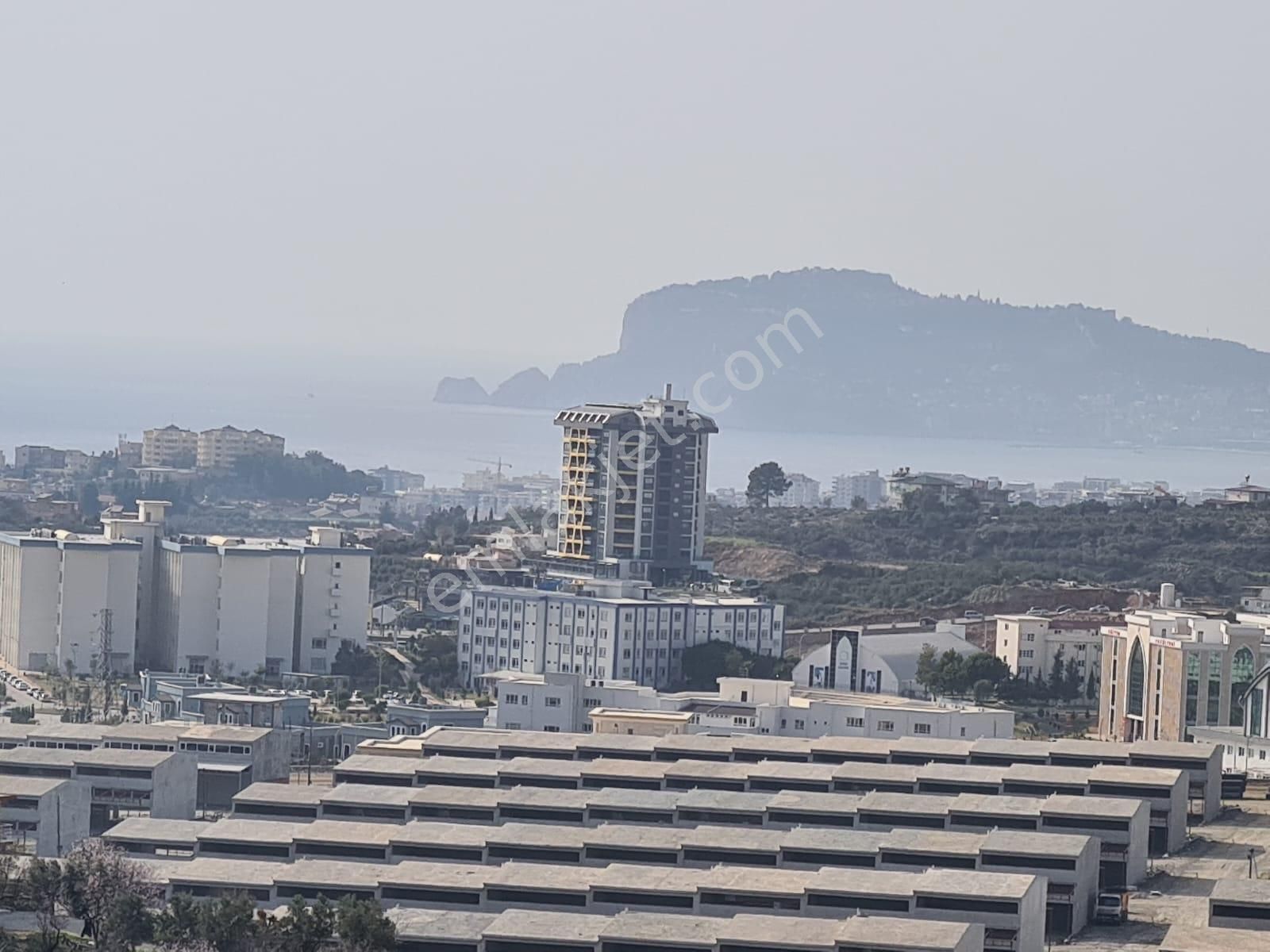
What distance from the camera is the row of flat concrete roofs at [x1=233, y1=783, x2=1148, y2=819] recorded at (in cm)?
3291

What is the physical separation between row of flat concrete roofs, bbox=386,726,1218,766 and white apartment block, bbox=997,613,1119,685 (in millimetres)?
10597

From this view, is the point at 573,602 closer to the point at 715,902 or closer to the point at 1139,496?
the point at 715,902

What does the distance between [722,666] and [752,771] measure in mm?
11884

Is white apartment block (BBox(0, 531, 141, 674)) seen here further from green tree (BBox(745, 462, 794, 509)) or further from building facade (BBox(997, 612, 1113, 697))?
green tree (BBox(745, 462, 794, 509))

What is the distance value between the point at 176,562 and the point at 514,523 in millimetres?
26511

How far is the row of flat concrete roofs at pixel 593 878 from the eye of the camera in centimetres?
2833

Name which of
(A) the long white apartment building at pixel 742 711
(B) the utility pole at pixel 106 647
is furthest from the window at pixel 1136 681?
(B) the utility pole at pixel 106 647

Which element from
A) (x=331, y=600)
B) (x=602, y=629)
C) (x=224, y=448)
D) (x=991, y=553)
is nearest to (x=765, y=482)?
(x=991, y=553)

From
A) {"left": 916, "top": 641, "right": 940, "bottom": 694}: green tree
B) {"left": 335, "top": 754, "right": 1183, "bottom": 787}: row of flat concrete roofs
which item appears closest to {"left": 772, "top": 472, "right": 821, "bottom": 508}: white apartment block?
{"left": 916, "top": 641, "right": 940, "bottom": 694}: green tree

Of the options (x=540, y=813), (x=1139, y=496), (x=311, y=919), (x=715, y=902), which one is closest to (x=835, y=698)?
(x=540, y=813)

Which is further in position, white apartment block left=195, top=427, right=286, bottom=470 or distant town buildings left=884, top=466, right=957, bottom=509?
white apartment block left=195, top=427, right=286, bottom=470

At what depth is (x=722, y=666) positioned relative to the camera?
4722 cm

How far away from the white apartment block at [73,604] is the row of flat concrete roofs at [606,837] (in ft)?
60.8

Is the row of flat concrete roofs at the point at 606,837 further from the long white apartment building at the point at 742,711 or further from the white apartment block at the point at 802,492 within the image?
the white apartment block at the point at 802,492
